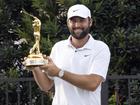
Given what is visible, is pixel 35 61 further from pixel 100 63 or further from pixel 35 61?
pixel 100 63

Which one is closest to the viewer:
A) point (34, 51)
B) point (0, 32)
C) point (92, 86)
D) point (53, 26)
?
point (92, 86)

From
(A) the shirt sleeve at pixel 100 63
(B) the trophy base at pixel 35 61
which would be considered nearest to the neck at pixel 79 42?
(A) the shirt sleeve at pixel 100 63

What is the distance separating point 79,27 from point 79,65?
300mm

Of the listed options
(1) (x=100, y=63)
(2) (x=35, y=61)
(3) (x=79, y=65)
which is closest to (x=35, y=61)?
(2) (x=35, y=61)

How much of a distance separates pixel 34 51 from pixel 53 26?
2.05 meters

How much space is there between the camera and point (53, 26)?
6477mm

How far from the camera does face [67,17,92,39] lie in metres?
4.18

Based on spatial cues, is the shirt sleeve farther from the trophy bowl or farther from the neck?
the trophy bowl

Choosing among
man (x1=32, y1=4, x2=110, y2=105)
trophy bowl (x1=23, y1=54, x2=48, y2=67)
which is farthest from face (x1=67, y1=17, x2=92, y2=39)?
trophy bowl (x1=23, y1=54, x2=48, y2=67)

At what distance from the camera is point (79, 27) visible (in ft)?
13.7

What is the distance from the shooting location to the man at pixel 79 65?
4.11 metres

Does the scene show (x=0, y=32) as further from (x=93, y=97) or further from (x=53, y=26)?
(x=93, y=97)

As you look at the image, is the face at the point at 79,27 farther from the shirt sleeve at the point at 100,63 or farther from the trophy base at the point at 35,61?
the trophy base at the point at 35,61

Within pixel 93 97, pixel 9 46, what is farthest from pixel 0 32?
pixel 93 97
